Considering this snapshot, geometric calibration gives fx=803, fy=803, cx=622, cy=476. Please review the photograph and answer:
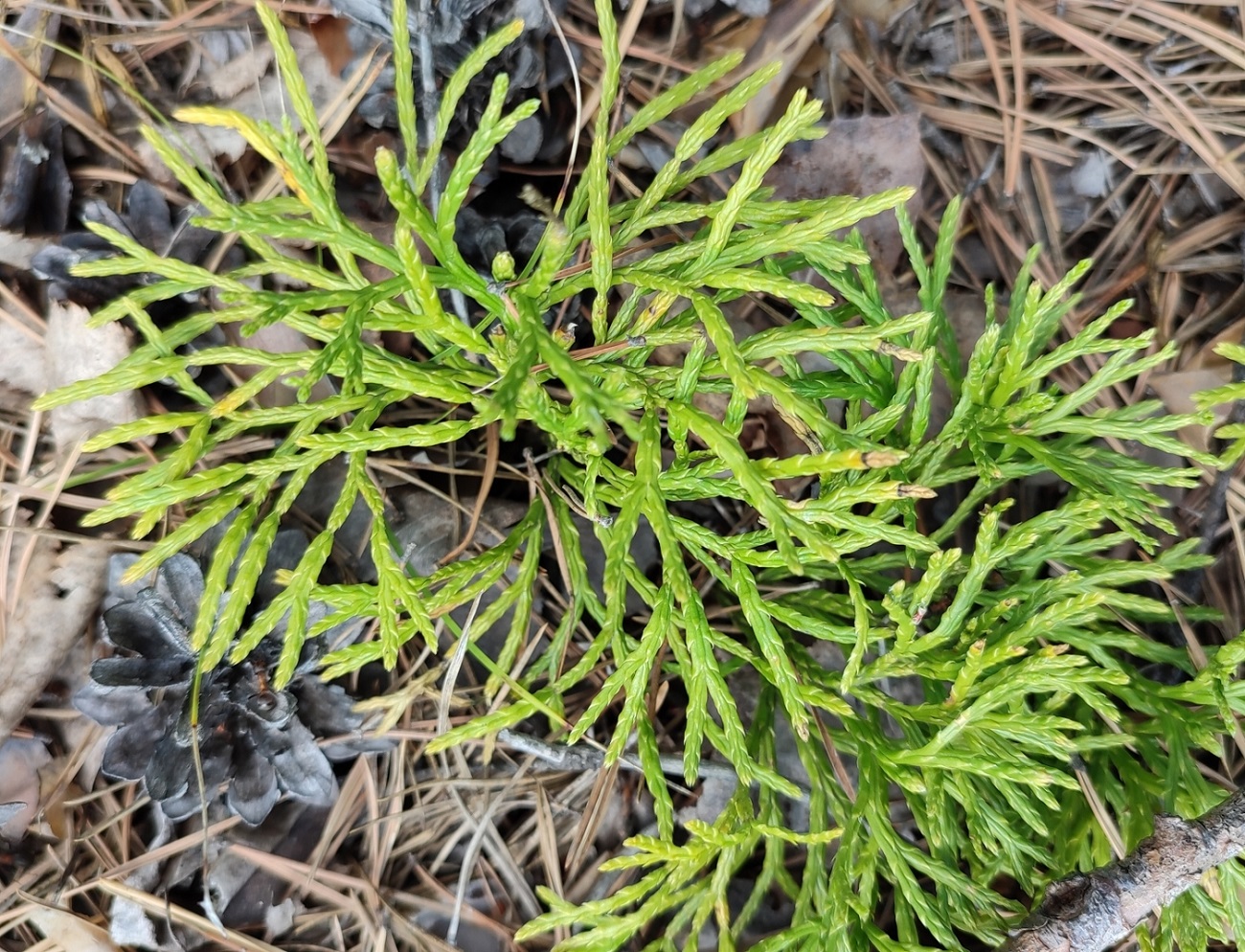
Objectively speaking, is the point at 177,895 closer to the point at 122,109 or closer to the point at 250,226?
the point at 250,226

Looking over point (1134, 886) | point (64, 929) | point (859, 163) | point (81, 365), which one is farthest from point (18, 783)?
point (859, 163)

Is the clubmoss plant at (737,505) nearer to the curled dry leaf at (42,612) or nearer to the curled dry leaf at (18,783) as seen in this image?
the curled dry leaf at (42,612)

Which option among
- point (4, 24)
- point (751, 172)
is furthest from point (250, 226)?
point (4, 24)

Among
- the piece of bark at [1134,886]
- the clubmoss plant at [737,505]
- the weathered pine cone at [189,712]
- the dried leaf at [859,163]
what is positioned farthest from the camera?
the dried leaf at [859,163]

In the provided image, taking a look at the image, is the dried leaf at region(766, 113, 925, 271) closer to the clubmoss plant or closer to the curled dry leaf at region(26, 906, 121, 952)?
the clubmoss plant

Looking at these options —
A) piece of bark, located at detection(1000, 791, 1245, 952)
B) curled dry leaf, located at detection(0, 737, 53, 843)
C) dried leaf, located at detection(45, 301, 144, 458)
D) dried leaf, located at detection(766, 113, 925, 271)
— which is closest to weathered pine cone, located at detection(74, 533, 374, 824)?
curled dry leaf, located at detection(0, 737, 53, 843)

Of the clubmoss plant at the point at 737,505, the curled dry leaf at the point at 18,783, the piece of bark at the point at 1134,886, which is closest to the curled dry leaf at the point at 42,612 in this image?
the curled dry leaf at the point at 18,783
